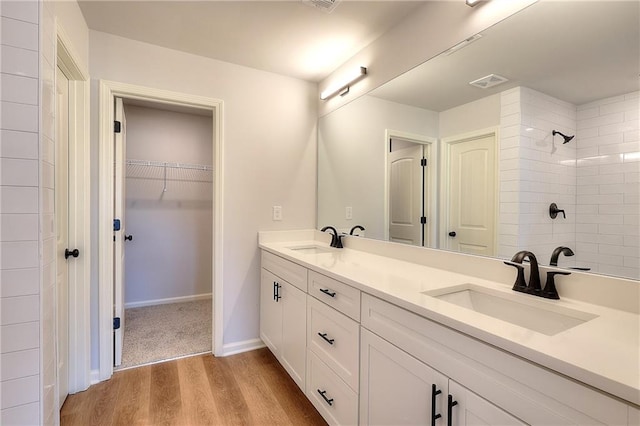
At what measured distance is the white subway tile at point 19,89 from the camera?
3.61ft

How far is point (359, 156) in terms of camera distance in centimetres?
239

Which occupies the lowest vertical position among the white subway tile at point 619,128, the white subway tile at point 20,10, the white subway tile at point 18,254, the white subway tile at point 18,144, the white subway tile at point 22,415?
the white subway tile at point 22,415

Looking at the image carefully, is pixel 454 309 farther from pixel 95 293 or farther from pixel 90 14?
pixel 90 14

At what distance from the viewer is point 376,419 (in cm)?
119

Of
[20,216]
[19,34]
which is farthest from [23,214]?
[19,34]

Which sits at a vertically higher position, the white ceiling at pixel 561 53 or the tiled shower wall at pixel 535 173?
the white ceiling at pixel 561 53

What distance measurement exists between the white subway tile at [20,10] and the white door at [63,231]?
2.20ft

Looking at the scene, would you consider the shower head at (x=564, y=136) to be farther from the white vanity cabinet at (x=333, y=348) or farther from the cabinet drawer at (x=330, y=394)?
the cabinet drawer at (x=330, y=394)

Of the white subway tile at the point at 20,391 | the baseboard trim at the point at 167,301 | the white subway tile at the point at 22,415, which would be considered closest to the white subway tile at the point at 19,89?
the white subway tile at the point at 20,391

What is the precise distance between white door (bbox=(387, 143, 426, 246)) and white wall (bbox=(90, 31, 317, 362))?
914 mm

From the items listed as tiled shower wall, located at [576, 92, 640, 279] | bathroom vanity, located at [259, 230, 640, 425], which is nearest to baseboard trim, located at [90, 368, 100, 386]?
bathroom vanity, located at [259, 230, 640, 425]

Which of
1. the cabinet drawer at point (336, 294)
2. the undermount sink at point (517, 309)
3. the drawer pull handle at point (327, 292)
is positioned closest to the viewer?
the undermount sink at point (517, 309)

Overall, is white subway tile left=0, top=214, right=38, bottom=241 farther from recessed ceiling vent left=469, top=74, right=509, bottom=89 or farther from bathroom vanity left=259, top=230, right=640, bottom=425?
recessed ceiling vent left=469, top=74, right=509, bottom=89

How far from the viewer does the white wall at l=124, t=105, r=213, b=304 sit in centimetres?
336
